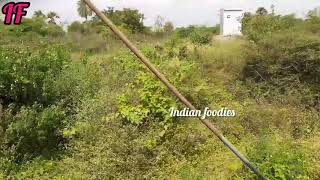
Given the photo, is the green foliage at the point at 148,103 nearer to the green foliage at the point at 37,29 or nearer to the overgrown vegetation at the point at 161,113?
the overgrown vegetation at the point at 161,113

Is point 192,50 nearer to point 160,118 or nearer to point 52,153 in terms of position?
point 160,118

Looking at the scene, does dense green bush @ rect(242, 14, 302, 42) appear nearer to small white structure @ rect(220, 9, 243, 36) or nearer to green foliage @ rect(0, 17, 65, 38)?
small white structure @ rect(220, 9, 243, 36)

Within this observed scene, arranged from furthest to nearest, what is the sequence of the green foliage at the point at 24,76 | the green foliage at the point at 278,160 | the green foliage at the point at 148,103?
the green foliage at the point at 24,76, the green foliage at the point at 148,103, the green foliage at the point at 278,160

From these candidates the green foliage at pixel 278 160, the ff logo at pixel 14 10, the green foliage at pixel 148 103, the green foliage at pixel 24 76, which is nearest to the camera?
the ff logo at pixel 14 10

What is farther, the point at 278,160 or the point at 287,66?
the point at 287,66

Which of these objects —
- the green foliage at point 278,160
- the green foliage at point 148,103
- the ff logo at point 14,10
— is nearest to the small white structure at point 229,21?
the green foliage at point 148,103

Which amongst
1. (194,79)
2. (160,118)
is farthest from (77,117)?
(194,79)

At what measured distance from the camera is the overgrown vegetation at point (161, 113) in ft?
19.6

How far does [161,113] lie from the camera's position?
6.68m

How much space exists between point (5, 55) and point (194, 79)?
A: 10.8ft

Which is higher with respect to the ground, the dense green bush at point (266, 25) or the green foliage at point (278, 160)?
the dense green bush at point (266, 25)

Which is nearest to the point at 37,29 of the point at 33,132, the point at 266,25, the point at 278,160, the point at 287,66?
the point at 266,25

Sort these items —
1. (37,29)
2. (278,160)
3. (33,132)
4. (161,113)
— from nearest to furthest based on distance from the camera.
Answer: (278,160), (161,113), (33,132), (37,29)

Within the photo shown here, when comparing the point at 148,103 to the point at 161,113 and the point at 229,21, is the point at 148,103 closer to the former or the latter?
the point at 161,113
